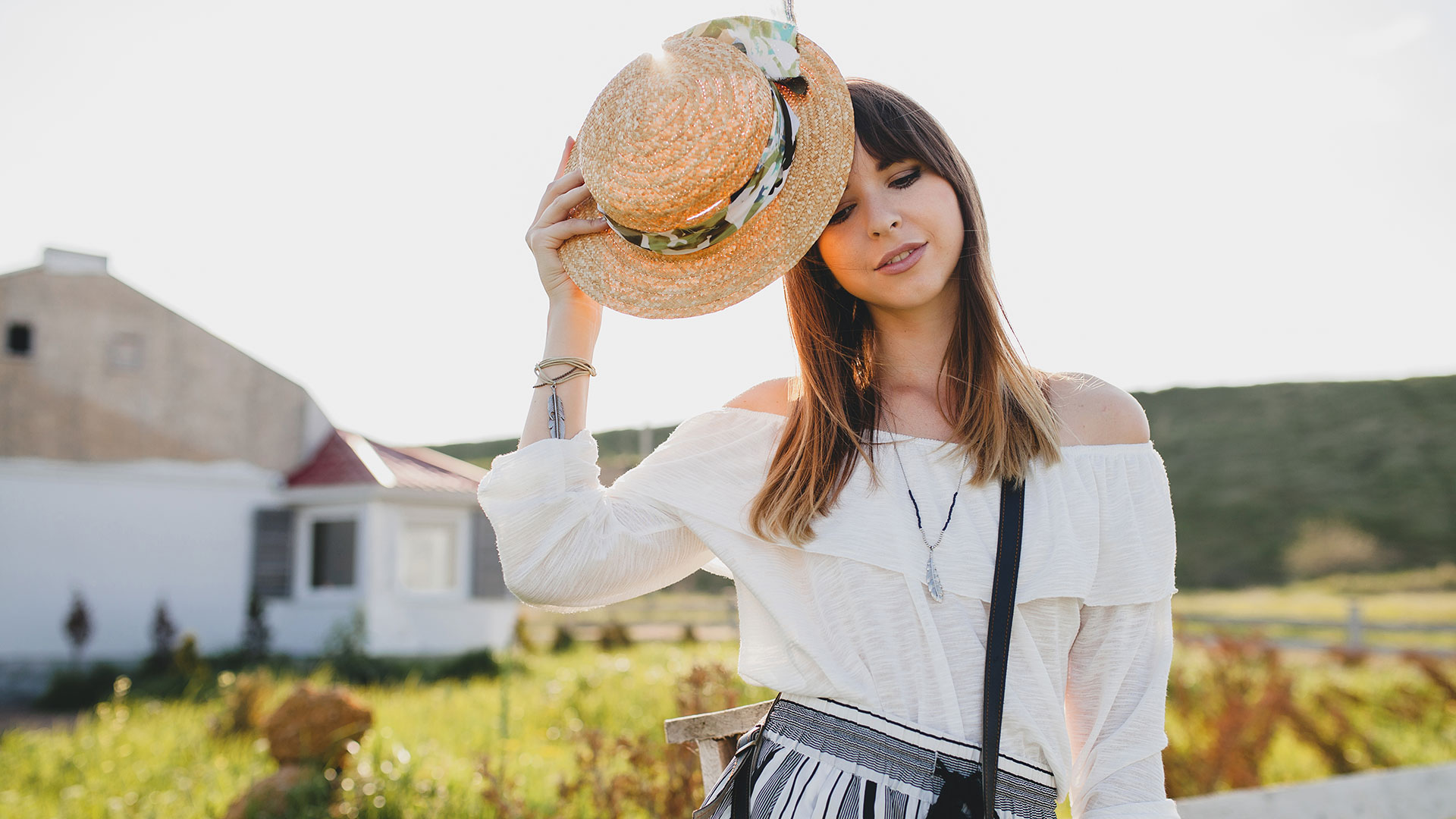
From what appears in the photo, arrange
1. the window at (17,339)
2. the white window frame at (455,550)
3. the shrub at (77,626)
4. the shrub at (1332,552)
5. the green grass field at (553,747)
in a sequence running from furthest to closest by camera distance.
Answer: the shrub at (1332,552) < the white window frame at (455,550) < the window at (17,339) < the shrub at (77,626) < the green grass field at (553,747)

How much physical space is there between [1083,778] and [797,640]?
0.54 meters

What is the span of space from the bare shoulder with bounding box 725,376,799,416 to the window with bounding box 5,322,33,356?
1605 centimetres

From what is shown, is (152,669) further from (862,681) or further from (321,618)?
(862,681)

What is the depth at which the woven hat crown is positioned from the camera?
1550 mm

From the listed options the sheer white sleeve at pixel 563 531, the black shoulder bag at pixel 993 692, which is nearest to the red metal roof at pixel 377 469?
the sheer white sleeve at pixel 563 531

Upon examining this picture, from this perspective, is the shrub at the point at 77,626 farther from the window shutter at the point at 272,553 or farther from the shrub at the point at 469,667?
the shrub at the point at 469,667

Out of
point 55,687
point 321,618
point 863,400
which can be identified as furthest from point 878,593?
point 321,618

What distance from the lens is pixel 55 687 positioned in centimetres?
1159

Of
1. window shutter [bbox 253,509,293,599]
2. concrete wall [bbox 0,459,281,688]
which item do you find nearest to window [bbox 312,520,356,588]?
window shutter [bbox 253,509,293,599]

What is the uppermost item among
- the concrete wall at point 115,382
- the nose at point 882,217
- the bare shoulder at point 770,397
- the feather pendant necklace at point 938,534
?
the concrete wall at point 115,382

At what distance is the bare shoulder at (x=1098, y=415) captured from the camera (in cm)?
177

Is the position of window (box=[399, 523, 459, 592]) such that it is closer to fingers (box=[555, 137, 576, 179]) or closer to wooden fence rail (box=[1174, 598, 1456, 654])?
wooden fence rail (box=[1174, 598, 1456, 654])

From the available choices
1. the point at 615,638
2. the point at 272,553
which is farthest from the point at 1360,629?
the point at 272,553

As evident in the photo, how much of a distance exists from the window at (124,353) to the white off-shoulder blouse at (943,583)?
15685 mm
